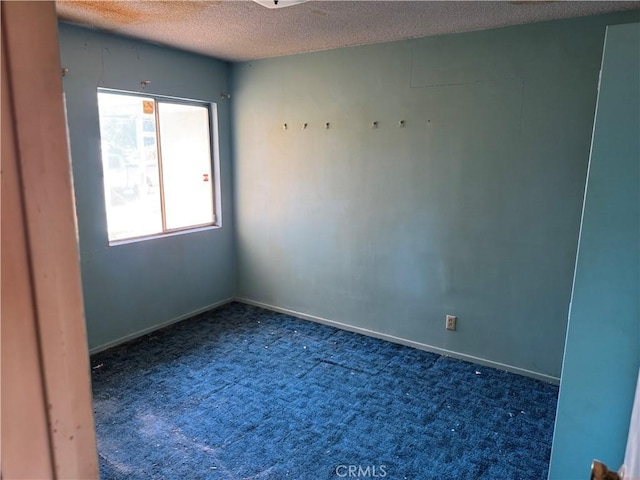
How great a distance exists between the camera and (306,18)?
2885 millimetres

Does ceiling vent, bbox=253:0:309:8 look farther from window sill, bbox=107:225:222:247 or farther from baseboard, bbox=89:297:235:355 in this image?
baseboard, bbox=89:297:235:355

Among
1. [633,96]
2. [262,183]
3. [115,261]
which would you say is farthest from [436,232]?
[115,261]

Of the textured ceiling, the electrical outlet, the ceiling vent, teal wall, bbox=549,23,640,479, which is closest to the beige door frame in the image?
teal wall, bbox=549,23,640,479

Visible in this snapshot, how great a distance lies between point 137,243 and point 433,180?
2569 millimetres

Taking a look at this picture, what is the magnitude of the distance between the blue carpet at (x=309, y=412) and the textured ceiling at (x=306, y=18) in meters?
2.49

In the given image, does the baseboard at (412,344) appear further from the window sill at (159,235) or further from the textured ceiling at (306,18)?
the textured ceiling at (306,18)

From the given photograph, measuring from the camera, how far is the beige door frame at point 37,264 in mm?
449

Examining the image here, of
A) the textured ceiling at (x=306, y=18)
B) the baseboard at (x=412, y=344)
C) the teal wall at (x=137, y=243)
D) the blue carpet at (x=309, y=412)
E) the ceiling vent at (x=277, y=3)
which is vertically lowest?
the blue carpet at (x=309, y=412)

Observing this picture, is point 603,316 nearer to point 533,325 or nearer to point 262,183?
point 533,325

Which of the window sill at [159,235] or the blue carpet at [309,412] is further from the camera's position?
the window sill at [159,235]

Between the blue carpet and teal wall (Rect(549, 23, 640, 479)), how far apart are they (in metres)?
0.94

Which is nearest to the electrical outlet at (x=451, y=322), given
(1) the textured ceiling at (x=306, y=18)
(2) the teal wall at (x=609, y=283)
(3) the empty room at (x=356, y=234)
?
(3) the empty room at (x=356, y=234)

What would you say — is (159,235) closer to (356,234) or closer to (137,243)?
(137,243)

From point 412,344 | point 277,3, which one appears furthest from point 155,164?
point 412,344
